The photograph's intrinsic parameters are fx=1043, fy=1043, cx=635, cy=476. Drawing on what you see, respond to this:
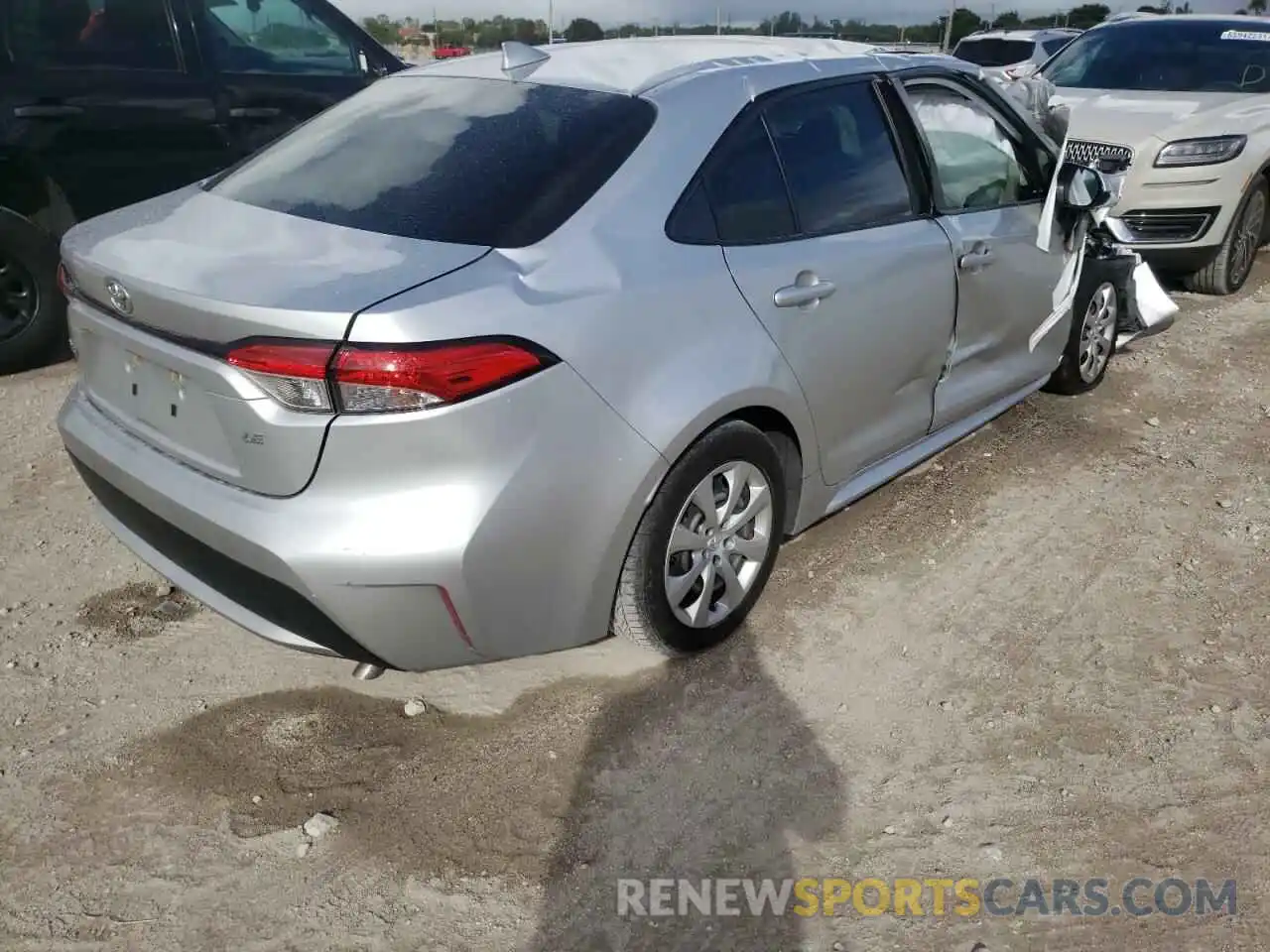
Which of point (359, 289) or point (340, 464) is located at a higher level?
point (359, 289)

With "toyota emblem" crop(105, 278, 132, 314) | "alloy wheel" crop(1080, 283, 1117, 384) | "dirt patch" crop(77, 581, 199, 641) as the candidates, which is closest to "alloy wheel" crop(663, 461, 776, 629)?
"toyota emblem" crop(105, 278, 132, 314)

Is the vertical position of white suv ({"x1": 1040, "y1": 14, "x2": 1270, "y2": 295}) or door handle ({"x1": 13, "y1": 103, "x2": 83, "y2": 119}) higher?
door handle ({"x1": 13, "y1": 103, "x2": 83, "y2": 119})

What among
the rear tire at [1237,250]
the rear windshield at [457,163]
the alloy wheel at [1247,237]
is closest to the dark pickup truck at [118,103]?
the rear windshield at [457,163]

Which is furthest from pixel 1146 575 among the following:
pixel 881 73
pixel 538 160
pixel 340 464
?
pixel 340 464

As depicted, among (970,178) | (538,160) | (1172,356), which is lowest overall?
(1172,356)

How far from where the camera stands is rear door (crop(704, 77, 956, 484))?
2.85 metres

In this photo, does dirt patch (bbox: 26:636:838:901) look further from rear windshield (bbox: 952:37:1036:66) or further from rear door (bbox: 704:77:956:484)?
rear windshield (bbox: 952:37:1036:66)

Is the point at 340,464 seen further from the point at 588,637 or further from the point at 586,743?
the point at 586,743

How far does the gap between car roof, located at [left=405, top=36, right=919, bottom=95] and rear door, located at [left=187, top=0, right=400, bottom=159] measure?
256cm

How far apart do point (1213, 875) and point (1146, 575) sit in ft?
4.61

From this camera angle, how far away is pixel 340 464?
2.19m

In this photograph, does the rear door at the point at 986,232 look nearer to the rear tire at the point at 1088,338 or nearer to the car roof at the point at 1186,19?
the rear tire at the point at 1088,338

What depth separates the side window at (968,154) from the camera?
3.57m

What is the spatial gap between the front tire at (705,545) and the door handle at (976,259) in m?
1.09
